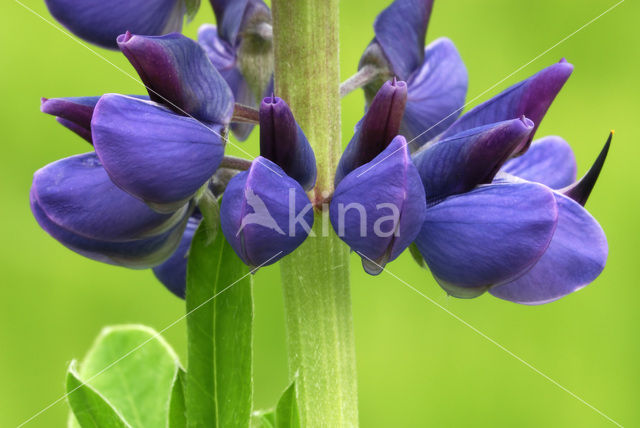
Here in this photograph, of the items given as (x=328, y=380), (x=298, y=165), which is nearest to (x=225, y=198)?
(x=298, y=165)

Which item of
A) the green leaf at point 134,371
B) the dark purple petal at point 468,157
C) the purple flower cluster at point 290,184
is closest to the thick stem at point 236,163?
the purple flower cluster at point 290,184

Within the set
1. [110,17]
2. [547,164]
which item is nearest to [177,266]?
[110,17]

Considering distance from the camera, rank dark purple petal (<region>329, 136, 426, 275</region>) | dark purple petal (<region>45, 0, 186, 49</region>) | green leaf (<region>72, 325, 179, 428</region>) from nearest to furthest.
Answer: dark purple petal (<region>329, 136, 426, 275</region>), dark purple petal (<region>45, 0, 186, 49</region>), green leaf (<region>72, 325, 179, 428</region>)

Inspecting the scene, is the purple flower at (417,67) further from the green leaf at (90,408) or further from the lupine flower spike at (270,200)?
the green leaf at (90,408)

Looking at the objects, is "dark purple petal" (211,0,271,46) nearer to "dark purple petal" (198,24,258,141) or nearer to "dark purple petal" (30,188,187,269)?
"dark purple petal" (198,24,258,141)

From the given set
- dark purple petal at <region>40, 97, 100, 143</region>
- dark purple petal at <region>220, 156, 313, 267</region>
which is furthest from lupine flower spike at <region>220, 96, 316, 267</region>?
dark purple petal at <region>40, 97, 100, 143</region>

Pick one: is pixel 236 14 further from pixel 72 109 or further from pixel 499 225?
pixel 499 225

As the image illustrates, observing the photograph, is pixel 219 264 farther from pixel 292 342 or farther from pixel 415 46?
pixel 415 46

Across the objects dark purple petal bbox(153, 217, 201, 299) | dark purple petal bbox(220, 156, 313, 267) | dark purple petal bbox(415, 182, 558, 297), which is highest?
dark purple petal bbox(220, 156, 313, 267)
